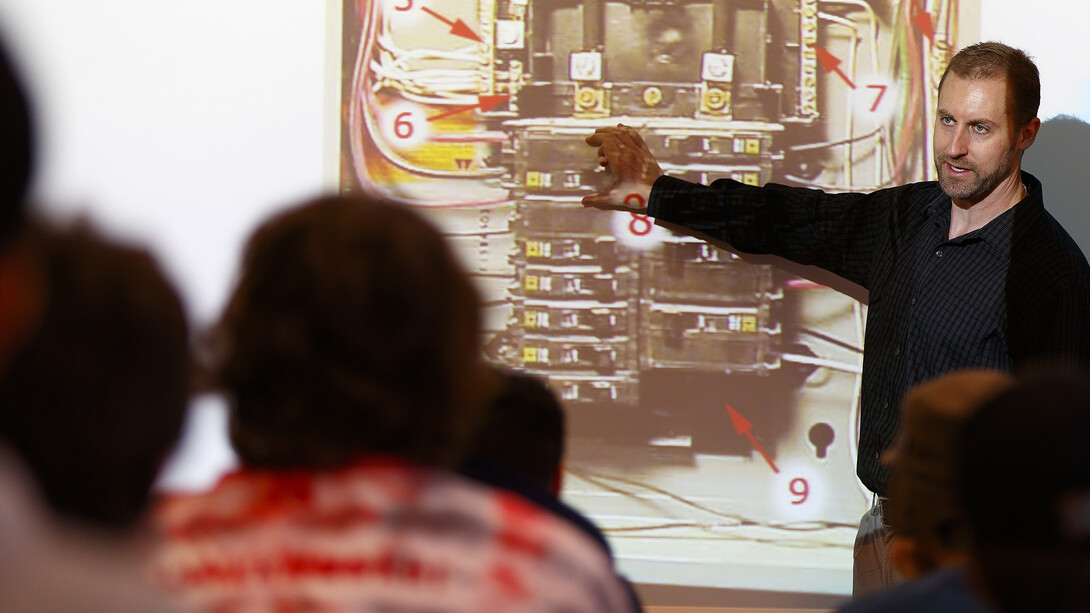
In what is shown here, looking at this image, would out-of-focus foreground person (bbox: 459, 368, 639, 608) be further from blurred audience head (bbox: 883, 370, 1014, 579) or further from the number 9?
the number 9

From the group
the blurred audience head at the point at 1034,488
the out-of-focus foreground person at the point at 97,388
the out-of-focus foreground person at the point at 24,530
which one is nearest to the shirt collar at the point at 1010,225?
the blurred audience head at the point at 1034,488

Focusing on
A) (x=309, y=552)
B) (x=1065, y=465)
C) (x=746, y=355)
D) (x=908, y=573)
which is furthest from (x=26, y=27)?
(x=1065, y=465)

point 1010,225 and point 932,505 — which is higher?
point 1010,225

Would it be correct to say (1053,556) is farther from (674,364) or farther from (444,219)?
(444,219)

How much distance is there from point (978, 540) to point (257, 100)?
190 centimetres

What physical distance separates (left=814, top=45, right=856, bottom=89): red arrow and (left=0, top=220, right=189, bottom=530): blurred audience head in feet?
5.75

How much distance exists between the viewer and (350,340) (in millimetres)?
997

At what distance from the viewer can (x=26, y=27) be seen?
2.43 m

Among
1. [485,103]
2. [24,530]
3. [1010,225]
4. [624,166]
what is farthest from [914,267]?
[24,530]

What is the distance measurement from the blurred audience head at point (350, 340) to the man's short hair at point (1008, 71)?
4.67 ft

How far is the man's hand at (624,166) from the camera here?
7.54 feet

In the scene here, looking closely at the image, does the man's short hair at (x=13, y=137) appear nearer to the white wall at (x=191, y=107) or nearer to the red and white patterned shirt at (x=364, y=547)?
the red and white patterned shirt at (x=364, y=547)

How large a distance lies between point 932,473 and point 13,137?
815 millimetres

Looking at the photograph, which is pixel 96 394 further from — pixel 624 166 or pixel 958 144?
pixel 958 144
